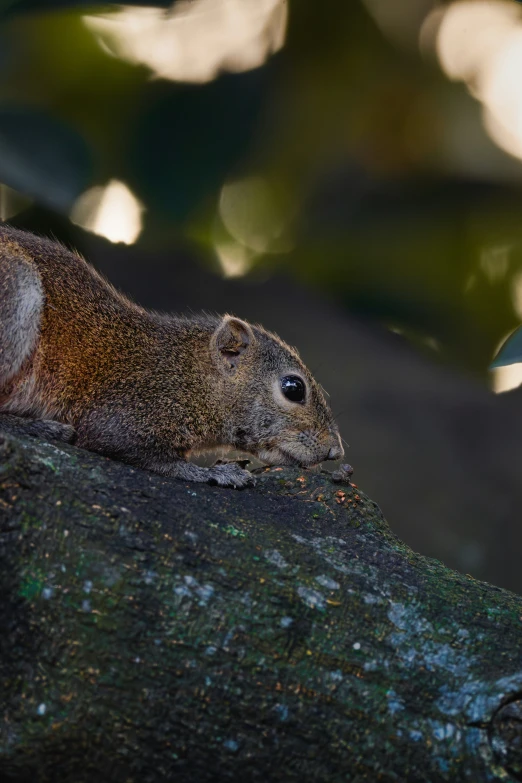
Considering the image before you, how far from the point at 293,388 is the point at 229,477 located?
34.1 inches

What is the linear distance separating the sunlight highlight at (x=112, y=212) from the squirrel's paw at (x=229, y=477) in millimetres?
1634

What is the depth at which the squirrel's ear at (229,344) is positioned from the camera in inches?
157

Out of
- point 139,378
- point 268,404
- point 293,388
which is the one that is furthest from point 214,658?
point 293,388

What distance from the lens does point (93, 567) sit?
2.34 meters

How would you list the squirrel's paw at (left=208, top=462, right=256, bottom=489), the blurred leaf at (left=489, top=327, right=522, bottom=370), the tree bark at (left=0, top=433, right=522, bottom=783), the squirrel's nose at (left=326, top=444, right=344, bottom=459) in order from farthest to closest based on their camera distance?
the squirrel's nose at (left=326, top=444, right=344, bottom=459)
the blurred leaf at (left=489, top=327, right=522, bottom=370)
the squirrel's paw at (left=208, top=462, right=256, bottom=489)
the tree bark at (left=0, top=433, right=522, bottom=783)

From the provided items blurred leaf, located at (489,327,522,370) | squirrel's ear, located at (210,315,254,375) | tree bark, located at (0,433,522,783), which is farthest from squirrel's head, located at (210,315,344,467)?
tree bark, located at (0,433,522,783)

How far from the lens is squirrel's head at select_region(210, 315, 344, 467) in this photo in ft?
12.9

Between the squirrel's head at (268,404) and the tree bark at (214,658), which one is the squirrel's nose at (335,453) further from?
the tree bark at (214,658)

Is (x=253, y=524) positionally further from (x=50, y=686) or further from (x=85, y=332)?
(x=85, y=332)

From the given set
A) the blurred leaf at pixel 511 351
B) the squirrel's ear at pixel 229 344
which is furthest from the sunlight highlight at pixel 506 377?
the squirrel's ear at pixel 229 344

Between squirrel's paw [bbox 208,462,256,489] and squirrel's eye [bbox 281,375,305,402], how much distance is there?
28.1 inches

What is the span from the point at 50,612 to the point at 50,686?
204 millimetres

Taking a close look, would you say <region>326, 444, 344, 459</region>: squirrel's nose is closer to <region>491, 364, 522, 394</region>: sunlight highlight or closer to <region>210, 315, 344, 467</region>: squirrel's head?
<region>210, 315, 344, 467</region>: squirrel's head

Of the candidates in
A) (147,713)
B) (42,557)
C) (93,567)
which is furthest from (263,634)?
(42,557)
